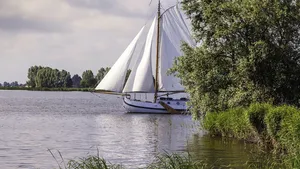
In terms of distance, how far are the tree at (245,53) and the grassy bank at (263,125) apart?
144 cm

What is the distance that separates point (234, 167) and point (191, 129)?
15.1 meters

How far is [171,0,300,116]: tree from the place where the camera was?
25500 mm

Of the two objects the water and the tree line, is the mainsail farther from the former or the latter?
the tree line

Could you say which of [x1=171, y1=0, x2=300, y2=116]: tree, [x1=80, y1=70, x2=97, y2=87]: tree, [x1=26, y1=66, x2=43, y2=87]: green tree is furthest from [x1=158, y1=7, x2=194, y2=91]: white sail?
[x1=26, y1=66, x2=43, y2=87]: green tree

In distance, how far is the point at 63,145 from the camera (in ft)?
81.1

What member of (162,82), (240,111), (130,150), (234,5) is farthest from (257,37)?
(162,82)

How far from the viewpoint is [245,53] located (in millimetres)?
25859

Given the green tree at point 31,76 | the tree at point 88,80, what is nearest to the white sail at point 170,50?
the tree at point 88,80

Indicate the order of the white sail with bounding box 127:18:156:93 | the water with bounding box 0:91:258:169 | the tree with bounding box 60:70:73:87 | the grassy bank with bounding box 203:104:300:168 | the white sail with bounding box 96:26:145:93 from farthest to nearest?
the tree with bounding box 60:70:73:87, the white sail with bounding box 127:18:156:93, the white sail with bounding box 96:26:145:93, the water with bounding box 0:91:258:169, the grassy bank with bounding box 203:104:300:168

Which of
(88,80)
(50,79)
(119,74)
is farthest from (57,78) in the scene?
(119,74)

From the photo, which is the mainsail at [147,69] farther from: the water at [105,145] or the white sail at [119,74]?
the water at [105,145]

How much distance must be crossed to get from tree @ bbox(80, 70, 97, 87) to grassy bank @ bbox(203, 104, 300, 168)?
128 m

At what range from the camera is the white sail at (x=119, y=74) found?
179ft

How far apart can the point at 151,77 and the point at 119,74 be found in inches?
122
